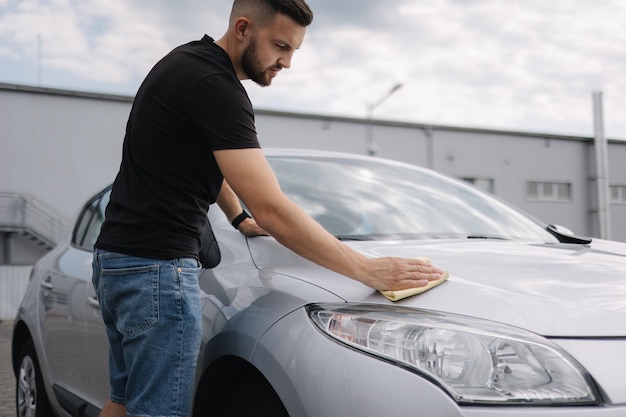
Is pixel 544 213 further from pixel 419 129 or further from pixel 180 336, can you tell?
pixel 180 336

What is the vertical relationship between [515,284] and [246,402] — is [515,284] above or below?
above

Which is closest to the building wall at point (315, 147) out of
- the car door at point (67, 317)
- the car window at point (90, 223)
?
the car window at point (90, 223)

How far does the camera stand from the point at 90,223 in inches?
162

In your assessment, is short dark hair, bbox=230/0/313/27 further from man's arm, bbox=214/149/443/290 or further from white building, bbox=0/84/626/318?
white building, bbox=0/84/626/318

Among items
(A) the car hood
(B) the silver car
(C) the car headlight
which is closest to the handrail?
(B) the silver car

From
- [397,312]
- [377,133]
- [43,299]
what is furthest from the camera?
[377,133]

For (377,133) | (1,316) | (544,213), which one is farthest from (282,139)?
(544,213)

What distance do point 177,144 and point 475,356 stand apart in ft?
3.39

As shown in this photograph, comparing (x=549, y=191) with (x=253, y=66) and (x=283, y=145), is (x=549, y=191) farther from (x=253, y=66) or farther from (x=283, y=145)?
(x=253, y=66)

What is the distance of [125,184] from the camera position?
2346 mm

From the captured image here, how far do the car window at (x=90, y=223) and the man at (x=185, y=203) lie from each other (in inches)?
62.3

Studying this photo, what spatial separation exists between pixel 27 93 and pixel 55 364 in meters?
22.7

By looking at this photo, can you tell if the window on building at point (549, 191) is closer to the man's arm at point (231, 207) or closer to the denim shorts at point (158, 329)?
the man's arm at point (231, 207)

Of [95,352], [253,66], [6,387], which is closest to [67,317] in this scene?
[95,352]
